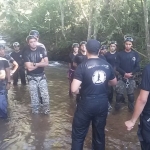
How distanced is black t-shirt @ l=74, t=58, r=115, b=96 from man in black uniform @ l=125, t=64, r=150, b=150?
996 mm

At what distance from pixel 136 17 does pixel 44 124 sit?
879 cm

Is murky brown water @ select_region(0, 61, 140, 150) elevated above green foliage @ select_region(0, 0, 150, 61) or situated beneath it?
situated beneath

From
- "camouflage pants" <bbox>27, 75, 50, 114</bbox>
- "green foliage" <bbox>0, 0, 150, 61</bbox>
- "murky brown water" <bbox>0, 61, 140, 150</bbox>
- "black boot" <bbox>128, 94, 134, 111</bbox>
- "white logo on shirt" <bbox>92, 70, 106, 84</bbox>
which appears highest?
"green foliage" <bbox>0, 0, 150, 61</bbox>

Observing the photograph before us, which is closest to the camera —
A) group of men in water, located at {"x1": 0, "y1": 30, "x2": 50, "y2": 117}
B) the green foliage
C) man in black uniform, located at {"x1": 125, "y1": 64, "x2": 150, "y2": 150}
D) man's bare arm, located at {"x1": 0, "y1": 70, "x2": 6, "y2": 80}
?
man in black uniform, located at {"x1": 125, "y1": 64, "x2": 150, "y2": 150}

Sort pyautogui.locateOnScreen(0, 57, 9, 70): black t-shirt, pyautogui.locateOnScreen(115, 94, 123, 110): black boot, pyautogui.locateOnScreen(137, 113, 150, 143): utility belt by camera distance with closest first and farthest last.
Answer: pyautogui.locateOnScreen(137, 113, 150, 143): utility belt, pyautogui.locateOnScreen(0, 57, 9, 70): black t-shirt, pyautogui.locateOnScreen(115, 94, 123, 110): black boot

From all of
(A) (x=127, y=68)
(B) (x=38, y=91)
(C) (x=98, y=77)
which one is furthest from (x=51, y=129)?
(A) (x=127, y=68)

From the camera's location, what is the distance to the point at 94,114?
14.3 feet

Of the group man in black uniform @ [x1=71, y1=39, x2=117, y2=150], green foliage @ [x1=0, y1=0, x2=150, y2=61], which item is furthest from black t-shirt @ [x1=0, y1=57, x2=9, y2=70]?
man in black uniform @ [x1=71, y1=39, x2=117, y2=150]

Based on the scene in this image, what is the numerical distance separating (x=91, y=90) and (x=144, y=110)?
108cm

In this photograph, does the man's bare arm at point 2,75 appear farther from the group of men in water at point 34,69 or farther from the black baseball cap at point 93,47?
the black baseball cap at point 93,47

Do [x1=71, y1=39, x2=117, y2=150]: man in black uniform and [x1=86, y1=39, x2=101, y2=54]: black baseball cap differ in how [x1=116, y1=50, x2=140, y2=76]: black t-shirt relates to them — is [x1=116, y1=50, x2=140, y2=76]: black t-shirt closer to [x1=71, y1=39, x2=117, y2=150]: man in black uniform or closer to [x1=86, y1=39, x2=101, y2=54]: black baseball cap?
[x1=71, y1=39, x2=117, y2=150]: man in black uniform

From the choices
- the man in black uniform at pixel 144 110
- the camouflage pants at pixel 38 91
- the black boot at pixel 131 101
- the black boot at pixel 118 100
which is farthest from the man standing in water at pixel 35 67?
the man in black uniform at pixel 144 110

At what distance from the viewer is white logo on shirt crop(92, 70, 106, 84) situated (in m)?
4.27

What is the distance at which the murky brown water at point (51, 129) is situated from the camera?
532 cm
